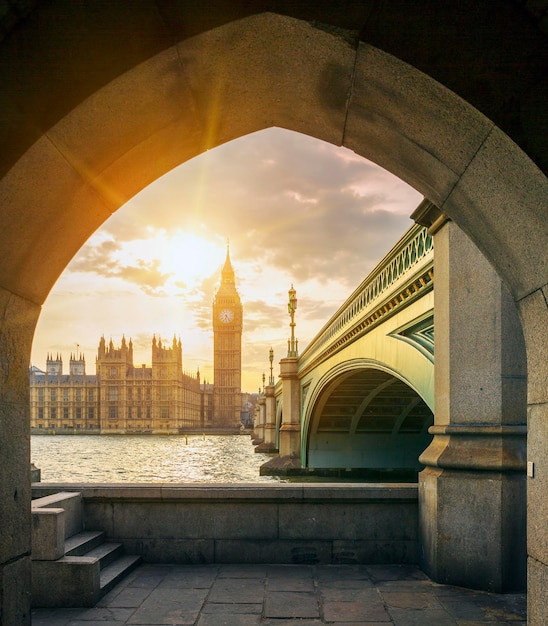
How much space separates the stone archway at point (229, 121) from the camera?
273 cm

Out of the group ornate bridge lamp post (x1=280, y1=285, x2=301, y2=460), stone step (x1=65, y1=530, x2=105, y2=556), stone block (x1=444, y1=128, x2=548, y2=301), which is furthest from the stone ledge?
ornate bridge lamp post (x1=280, y1=285, x2=301, y2=460)

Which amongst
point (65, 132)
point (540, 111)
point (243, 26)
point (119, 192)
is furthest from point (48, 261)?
point (540, 111)

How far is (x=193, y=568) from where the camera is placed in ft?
20.6

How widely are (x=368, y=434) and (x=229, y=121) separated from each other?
1133 inches

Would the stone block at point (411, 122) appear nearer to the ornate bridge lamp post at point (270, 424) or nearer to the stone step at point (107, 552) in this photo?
the stone step at point (107, 552)

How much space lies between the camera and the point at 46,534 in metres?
5.18

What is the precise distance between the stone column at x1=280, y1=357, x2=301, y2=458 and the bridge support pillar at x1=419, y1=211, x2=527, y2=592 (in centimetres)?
2786

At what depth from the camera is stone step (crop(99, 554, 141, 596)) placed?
5451 mm

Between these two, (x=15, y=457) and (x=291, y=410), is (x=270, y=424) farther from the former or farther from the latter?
(x=15, y=457)

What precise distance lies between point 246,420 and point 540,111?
164983mm

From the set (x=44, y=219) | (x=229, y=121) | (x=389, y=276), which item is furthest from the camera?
(x=389, y=276)

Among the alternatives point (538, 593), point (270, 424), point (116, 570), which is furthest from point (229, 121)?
point (270, 424)

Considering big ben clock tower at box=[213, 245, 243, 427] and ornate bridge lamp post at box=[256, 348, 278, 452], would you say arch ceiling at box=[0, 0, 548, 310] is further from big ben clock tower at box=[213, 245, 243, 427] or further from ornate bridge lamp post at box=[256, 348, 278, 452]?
big ben clock tower at box=[213, 245, 243, 427]

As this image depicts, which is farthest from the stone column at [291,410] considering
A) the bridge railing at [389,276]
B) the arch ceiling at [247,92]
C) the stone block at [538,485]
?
the arch ceiling at [247,92]
